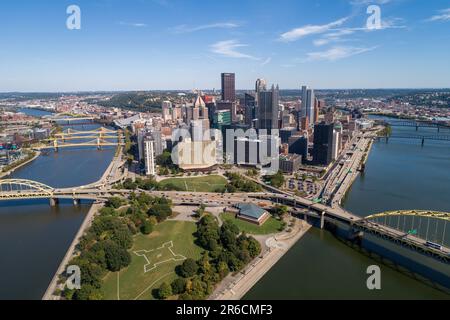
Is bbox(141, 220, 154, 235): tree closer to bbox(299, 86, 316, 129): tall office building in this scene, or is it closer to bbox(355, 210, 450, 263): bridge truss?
bbox(355, 210, 450, 263): bridge truss

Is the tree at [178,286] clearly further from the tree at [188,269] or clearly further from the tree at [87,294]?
the tree at [87,294]

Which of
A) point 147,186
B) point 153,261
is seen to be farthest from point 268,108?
point 153,261

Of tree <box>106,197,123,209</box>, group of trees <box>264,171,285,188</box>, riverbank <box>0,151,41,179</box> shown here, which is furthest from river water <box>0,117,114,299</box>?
group of trees <box>264,171,285,188</box>

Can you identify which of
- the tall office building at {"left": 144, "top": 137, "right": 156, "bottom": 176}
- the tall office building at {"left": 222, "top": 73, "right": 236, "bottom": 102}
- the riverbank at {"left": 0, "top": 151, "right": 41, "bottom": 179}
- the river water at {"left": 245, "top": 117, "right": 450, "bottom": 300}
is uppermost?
the tall office building at {"left": 222, "top": 73, "right": 236, "bottom": 102}
